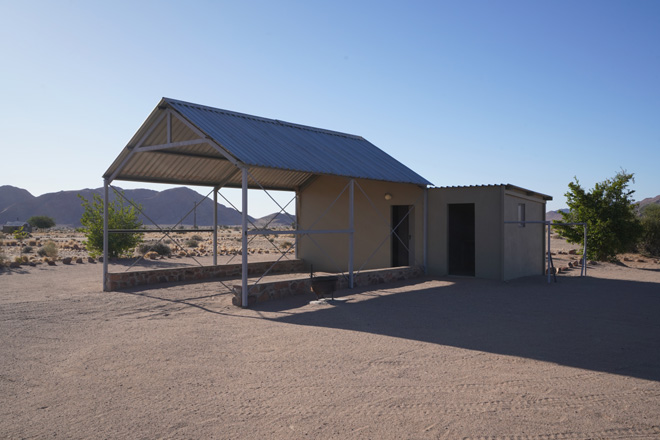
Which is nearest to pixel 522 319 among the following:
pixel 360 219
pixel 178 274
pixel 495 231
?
pixel 495 231

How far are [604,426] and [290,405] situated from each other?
2470mm

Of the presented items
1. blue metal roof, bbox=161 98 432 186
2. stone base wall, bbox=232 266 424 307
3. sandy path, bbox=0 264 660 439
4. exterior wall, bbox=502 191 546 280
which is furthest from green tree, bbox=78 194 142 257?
exterior wall, bbox=502 191 546 280

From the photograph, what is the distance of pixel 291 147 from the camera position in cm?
1237

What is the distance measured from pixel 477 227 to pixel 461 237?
327cm

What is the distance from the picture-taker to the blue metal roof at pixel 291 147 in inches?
411

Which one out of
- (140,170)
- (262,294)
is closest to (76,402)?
(262,294)

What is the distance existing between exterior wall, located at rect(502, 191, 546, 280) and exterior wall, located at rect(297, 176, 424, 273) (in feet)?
7.92

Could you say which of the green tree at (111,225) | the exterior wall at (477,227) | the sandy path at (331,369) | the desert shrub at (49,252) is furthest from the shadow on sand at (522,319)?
the desert shrub at (49,252)

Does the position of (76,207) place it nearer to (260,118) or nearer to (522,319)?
(260,118)

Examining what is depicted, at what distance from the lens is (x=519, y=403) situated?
4410 mm

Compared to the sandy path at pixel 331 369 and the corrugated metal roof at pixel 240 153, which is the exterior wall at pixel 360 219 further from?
the sandy path at pixel 331 369

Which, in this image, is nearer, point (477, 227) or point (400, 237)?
point (477, 227)

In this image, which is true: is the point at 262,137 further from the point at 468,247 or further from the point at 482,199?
the point at 468,247

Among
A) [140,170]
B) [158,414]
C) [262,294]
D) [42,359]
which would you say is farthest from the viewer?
[140,170]
